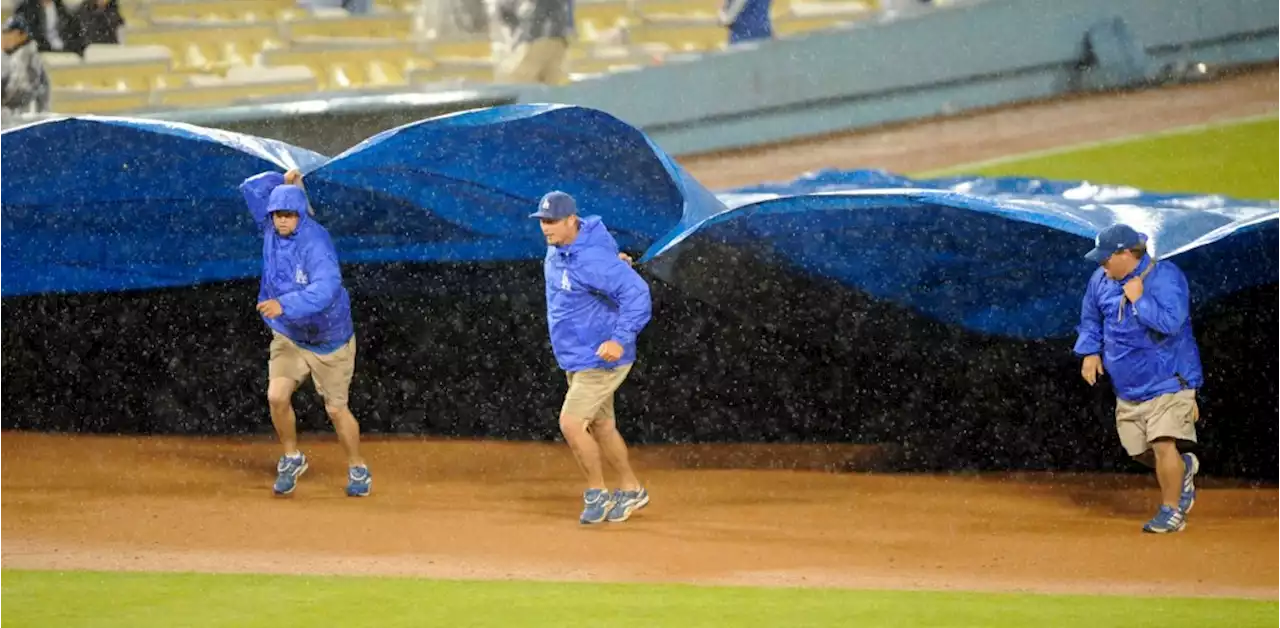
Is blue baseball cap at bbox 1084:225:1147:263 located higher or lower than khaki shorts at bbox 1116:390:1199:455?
higher

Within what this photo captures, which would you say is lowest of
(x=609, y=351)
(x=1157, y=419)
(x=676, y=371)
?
(x=676, y=371)

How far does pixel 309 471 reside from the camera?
10.2 m

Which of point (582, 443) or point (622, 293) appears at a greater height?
point (622, 293)

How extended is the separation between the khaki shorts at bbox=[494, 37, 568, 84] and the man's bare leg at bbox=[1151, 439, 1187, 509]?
22.6 ft

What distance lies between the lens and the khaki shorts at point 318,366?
9.02 metres

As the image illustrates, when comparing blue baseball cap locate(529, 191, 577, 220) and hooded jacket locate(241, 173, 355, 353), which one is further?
hooded jacket locate(241, 173, 355, 353)

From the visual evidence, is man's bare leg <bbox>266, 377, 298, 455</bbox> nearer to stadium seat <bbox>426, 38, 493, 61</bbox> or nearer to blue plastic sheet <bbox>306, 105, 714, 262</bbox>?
blue plastic sheet <bbox>306, 105, 714, 262</bbox>

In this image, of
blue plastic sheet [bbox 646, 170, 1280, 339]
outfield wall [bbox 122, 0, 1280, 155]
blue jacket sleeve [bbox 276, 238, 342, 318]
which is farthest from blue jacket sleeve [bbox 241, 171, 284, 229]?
outfield wall [bbox 122, 0, 1280, 155]

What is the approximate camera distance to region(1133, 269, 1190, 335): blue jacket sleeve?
8.12 metres

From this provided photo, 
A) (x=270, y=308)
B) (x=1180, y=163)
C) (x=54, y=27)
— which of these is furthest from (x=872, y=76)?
(x=54, y=27)

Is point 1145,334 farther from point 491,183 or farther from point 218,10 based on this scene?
point 218,10

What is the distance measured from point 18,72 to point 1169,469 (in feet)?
28.3

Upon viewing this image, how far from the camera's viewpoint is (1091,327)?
843cm

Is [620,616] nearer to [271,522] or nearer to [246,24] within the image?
[271,522]
